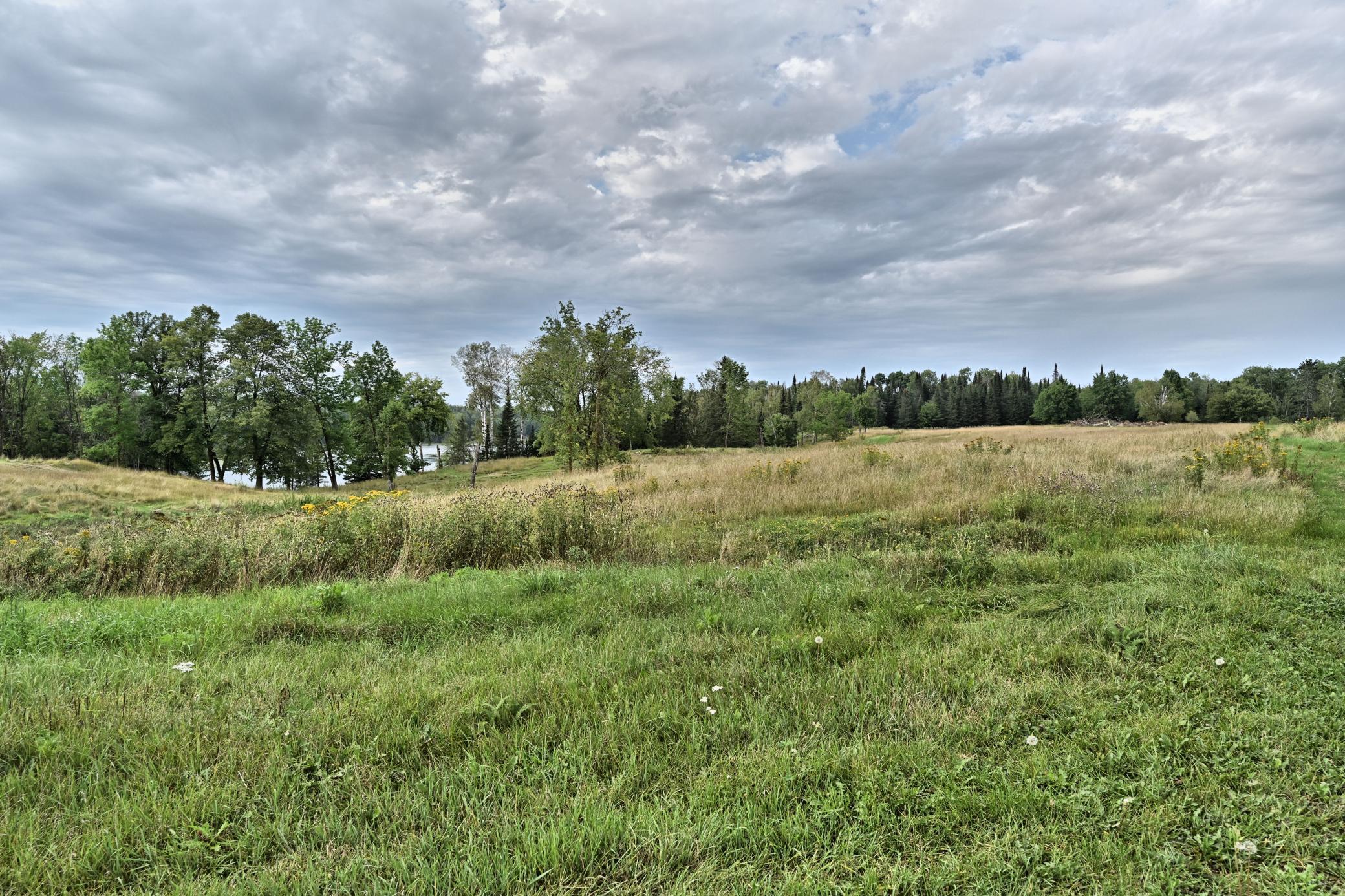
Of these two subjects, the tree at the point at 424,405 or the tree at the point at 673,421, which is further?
the tree at the point at 673,421

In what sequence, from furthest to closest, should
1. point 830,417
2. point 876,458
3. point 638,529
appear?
1. point 830,417
2. point 876,458
3. point 638,529

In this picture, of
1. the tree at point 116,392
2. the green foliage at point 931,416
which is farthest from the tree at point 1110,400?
the tree at point 116,392

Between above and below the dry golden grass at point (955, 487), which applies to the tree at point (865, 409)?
above

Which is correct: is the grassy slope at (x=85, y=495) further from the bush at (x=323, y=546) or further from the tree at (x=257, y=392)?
the bush at (x=323, y=546)

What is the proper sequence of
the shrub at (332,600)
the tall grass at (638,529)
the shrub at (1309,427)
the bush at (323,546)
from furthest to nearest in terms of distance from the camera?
the shrub at (1309,427)
the tall grass at (638,529)
the bush at (323,546)
the shrub at (332,600)

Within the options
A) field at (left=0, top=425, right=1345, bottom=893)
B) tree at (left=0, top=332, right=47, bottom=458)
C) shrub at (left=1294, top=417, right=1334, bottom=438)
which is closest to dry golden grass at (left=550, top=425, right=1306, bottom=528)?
field at (left=0, top=425, right=1345, bottom=893)

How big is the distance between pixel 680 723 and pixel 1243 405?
9621 cm

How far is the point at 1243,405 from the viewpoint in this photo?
6838 centimetres

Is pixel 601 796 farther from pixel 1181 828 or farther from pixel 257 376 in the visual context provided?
pixel 257 376

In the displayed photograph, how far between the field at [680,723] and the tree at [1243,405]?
87613mm

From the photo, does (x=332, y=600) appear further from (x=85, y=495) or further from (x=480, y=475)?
(x=480, y=475)

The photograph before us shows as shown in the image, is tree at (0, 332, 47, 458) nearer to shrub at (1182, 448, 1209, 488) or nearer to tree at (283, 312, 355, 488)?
tree at (283, 312, 355, 488)

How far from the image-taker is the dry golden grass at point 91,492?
18469 mm

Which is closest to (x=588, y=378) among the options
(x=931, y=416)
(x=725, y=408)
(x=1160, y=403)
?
(x=725, y=408)
